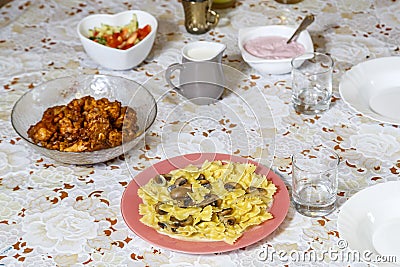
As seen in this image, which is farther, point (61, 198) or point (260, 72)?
point (260, 72)

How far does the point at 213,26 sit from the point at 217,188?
2.61ft

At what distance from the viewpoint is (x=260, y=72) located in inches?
73.4

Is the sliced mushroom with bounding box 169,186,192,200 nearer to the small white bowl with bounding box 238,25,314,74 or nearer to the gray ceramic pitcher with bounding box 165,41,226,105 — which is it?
the gray ceramic pitcher with bounding box 165,41,226,105

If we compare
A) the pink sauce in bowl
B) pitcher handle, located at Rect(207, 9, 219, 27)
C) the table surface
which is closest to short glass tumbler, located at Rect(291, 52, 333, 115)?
the table surface

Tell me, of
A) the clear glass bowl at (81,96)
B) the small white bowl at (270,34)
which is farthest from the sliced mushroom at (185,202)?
the small white bowl at (270,34)

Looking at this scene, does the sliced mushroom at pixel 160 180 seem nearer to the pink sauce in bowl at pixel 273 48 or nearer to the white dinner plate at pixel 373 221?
the white dinner plate at pixel 373 221

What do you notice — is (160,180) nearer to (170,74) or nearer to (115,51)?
(170,74)

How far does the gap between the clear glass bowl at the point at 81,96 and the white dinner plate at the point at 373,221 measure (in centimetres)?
46

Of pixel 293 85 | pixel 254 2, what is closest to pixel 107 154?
pixel 293 85

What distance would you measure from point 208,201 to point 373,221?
303 mm

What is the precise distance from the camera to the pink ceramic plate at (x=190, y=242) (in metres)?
1.30

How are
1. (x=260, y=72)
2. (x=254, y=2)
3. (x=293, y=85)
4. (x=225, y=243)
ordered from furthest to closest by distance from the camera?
(x=254, y=2) → (x=260, y=72) → (x=293, y=85) → (x=225, y=243)

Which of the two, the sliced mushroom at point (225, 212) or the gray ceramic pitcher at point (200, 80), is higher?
the gray ceramic pitcher at point (200, 80)

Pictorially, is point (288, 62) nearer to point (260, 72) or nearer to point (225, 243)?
point (260, 72)
